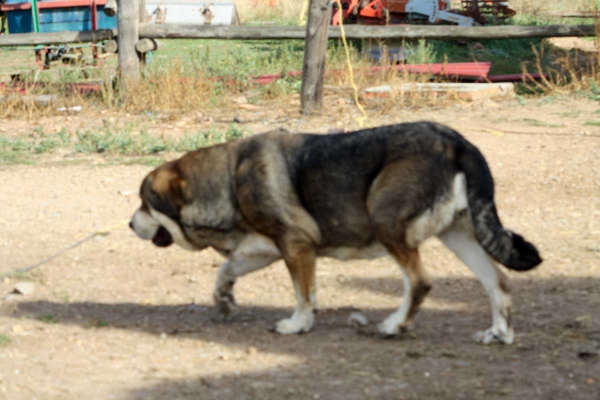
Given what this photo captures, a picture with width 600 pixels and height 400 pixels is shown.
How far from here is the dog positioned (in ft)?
16.2

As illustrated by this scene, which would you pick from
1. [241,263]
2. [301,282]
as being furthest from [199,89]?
[301,282]

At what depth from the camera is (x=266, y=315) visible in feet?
19.2

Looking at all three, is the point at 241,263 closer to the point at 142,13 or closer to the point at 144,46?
the point at 144,46

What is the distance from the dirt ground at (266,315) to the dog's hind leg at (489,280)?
0.24 feet

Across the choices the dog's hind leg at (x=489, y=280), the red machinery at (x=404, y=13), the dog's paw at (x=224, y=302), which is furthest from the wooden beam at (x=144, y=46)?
the dog's hind leg at (x=489, y=280)

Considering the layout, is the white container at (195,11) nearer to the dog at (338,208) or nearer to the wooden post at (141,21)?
the wooden post at (141,21)

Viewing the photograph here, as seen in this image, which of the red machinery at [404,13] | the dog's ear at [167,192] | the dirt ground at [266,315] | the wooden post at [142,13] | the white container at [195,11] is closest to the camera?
the dirt ground at [266,315]

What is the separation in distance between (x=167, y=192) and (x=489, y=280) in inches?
73.7

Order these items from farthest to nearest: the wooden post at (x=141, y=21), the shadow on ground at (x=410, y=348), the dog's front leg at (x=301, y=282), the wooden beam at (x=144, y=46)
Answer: the wooden post at (x=141, y=21)
the wooden beam at (x=144, y=46)
the dog's front leg at (x=301, y=282)
the shadow on ground at (x=410, y=348)

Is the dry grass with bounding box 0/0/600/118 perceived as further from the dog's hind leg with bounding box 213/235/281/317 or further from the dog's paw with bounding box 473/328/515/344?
the dog's paw with bounding box 473/328/515/344

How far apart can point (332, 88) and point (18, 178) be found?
569 cm

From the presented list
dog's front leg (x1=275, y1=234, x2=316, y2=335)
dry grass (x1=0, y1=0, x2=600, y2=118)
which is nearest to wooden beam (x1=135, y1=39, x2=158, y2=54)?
dry grass (x1=0, y1=0, x2=600, y2=118)

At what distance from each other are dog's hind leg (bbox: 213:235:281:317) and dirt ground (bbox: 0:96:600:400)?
0.52ft

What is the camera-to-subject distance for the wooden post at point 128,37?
13688mm
